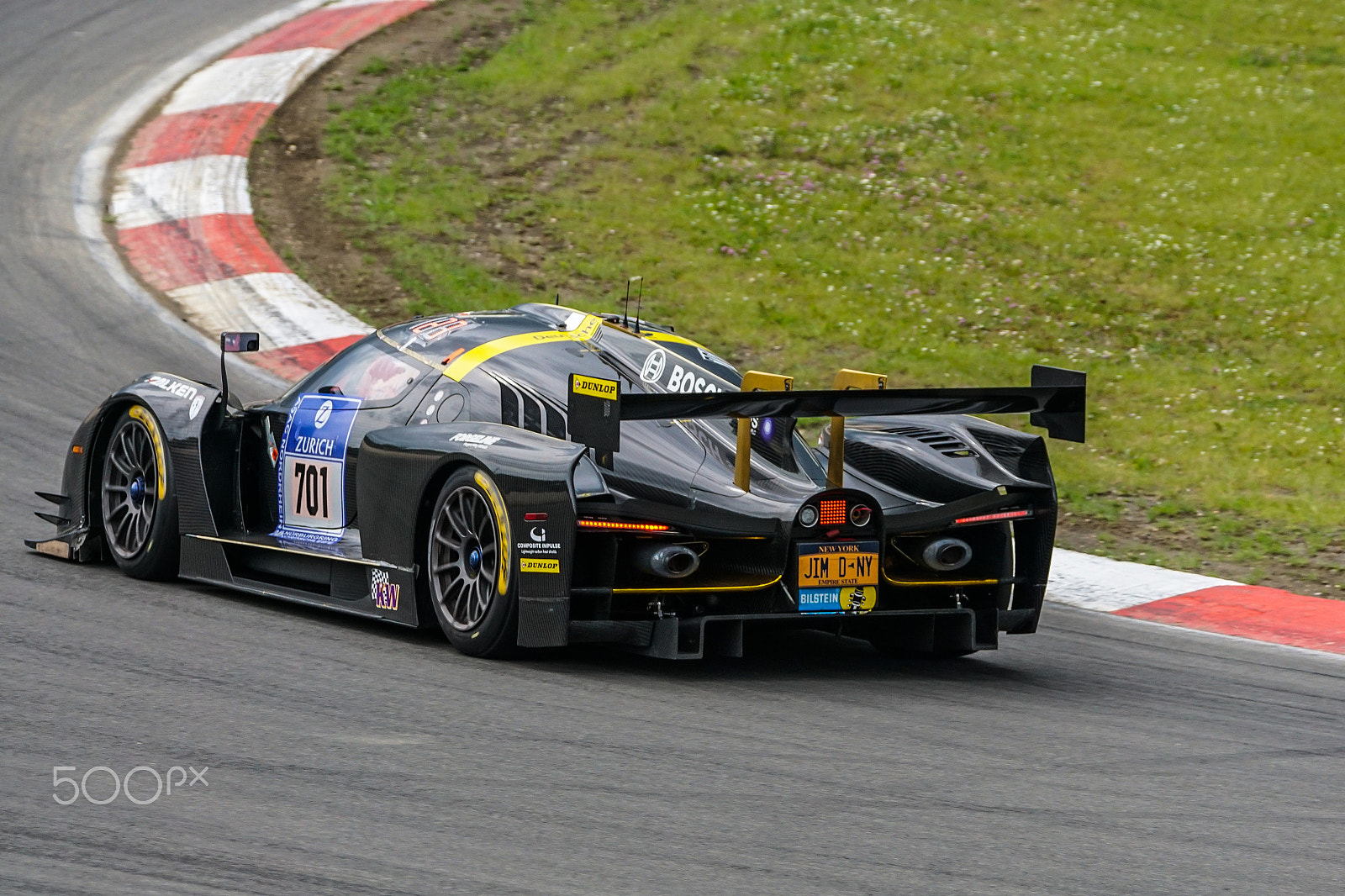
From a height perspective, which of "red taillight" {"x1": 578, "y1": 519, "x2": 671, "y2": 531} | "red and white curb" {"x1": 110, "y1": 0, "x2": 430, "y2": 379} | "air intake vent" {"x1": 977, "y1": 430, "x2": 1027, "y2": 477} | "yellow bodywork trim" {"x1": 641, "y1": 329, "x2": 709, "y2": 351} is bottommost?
"red taillight" {"x1": 578, "y1": 519, "x2": 671, "y2": 531}

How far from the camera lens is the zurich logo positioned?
267 inches

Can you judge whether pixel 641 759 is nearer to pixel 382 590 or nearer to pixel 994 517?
pixel 382 590

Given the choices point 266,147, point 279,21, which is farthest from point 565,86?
point 279,21

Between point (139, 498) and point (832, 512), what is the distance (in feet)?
11.2

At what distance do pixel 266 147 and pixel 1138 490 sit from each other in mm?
9996

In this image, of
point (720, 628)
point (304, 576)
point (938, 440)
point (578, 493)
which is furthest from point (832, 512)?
point (304, 576)

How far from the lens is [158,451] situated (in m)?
7.24

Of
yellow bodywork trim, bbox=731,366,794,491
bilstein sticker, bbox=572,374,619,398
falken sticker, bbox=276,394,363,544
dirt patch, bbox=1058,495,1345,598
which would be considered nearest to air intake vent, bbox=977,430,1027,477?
yellow bodywork trim, bbox=731,366,794,491

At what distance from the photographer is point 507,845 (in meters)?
3.96

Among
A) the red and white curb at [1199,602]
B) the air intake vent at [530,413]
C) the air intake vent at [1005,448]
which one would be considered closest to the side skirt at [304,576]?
the air intake vent at [530,413]

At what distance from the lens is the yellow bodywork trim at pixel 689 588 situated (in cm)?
572

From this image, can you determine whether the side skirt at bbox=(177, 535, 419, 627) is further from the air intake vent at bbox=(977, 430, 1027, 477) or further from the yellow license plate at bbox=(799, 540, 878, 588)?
the air intake vent at bbox=(977, 430, 1027, 477)

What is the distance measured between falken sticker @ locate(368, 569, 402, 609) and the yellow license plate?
1.58 metres

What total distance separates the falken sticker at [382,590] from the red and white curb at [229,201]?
5.82m
